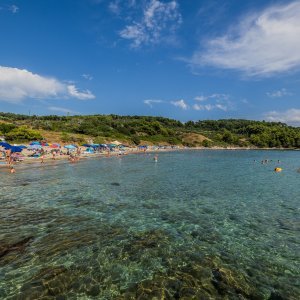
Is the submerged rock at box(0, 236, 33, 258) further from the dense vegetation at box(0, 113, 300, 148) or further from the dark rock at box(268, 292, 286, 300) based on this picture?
the dense vegetation at box(0, 113, 300, 148)

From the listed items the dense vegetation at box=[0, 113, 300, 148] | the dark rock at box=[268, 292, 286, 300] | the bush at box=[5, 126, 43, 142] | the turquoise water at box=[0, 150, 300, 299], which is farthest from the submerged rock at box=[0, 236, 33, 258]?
the dense vegetation at box=[0, 113, 300, 148]

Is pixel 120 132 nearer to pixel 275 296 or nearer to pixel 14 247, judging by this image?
pixel 14 247

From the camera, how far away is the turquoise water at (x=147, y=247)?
29.0 feet

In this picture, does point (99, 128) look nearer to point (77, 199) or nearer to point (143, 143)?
point (143, 143)

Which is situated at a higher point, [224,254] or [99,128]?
[99,128]

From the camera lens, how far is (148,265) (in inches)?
406

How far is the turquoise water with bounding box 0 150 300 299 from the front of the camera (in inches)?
348

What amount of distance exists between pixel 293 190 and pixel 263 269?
19134 millimetres

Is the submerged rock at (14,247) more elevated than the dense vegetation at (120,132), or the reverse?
the dense vegetation at (120,132)

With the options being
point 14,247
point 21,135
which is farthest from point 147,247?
point 21,135

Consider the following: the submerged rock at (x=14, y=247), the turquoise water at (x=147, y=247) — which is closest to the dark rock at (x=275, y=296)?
the turquoise water at (x=147, y=247)

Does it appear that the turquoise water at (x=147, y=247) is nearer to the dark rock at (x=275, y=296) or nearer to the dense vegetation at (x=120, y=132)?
the dark rock at (x=275, y=296)

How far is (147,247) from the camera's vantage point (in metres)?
11.9

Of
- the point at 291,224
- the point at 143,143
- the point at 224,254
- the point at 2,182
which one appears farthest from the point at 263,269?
the point at 143,143
